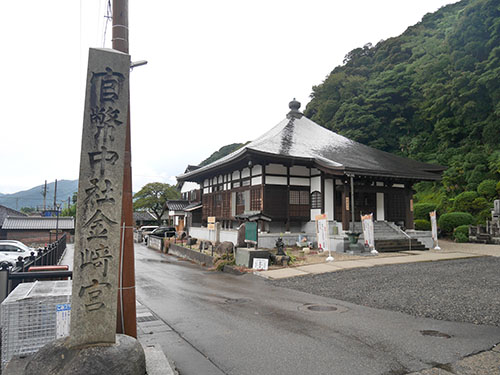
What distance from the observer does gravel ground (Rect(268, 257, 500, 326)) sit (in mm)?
6603

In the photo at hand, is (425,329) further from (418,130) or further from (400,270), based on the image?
(418,130)

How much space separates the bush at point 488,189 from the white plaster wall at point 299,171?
14.6m

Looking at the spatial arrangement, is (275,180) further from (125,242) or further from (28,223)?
(28,223)

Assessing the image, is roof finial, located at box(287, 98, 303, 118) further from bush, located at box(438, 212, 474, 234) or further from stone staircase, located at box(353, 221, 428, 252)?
bush, located at box(438, 212, 474, 234)

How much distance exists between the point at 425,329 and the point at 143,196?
4921 cm

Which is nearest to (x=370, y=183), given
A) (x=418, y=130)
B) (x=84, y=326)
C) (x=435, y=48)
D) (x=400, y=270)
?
(x=400, y=270)

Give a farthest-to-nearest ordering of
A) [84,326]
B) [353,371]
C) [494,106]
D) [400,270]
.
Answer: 1. [494,106]
2. [400,270]
3. [353,371]
4. [84,326]

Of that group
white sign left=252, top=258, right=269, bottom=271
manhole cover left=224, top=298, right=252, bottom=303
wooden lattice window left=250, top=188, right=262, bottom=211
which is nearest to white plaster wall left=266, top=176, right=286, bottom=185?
wooden lattice window left=250, top=188, right=262, bottom=211

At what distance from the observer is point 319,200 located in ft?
64.3

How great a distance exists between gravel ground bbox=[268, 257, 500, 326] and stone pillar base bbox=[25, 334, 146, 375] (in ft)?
17.7

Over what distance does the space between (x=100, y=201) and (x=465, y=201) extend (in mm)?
27798

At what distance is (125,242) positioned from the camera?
4.39 metres

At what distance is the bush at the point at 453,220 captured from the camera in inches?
891

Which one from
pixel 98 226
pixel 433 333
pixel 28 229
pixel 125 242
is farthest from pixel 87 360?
pixel 28 229
